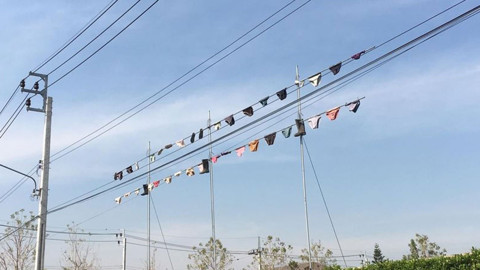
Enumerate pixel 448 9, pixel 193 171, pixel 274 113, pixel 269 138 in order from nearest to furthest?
pixel 448 9 < pixel 274 113 < pixel 269 138 < pixel 193 171

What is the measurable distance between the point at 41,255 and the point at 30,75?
897 centimetres

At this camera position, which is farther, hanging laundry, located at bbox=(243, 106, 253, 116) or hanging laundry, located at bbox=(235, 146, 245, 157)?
hanging laundry, located at bbox=(235, 146, 245, 157)

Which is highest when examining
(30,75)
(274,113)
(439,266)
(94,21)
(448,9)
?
(30,75)

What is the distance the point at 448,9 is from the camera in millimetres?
12500

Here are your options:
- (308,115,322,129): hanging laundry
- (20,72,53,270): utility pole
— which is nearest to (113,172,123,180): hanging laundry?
(20,72,53,270): utility pole

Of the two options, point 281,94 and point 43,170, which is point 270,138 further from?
point 43,170

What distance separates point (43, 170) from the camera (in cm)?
2598

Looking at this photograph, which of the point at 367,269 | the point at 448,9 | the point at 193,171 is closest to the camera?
the point at 448,9

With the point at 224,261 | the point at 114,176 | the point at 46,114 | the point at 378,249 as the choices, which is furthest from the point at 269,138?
the point at 378,249

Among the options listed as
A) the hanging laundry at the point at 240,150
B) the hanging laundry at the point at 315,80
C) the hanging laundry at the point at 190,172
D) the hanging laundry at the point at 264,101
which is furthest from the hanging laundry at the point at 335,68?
the hanging laundry at the point at 190,172

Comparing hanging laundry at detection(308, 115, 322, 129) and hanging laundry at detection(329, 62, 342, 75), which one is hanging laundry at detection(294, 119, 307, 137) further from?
hanging laundry at detection(329, 62, 342, 75)

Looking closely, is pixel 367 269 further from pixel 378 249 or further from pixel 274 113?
pixel 378 249

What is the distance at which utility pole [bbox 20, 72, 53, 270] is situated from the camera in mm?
24641

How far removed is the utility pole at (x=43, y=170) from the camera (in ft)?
80.8
